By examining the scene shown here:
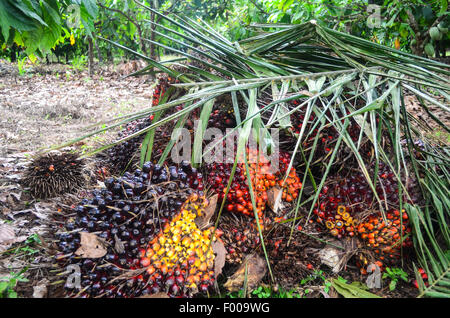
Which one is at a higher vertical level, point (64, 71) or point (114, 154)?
point (64, 71)

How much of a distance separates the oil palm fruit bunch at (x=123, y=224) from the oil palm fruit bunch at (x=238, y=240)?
271 mm

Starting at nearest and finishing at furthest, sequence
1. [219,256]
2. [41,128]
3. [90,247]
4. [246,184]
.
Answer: [90,247] < [219,256] < [246,184] < [41,128]

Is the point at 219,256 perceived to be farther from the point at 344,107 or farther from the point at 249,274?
the point at 344,107

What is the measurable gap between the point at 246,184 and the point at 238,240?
26 cm

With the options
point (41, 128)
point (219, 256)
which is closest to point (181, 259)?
point (219, 256)

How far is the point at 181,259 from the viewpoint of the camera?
1.14m

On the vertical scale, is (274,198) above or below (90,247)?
above

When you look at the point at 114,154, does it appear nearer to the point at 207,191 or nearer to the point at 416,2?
the point at 207,191

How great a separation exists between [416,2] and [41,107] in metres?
4.44

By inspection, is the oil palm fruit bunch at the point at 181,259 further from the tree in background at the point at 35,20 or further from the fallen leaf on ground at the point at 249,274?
the tree in background at the point at 35,20

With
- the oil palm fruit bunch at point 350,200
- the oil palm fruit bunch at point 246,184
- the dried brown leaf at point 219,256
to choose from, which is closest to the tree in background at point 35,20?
the oil palm fruit bunch at point 246,184

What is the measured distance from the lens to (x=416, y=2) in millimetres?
2781

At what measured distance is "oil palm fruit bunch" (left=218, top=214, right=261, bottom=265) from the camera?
4.38ft

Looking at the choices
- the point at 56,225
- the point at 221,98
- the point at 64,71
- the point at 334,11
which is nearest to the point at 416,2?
the point at 334,11
